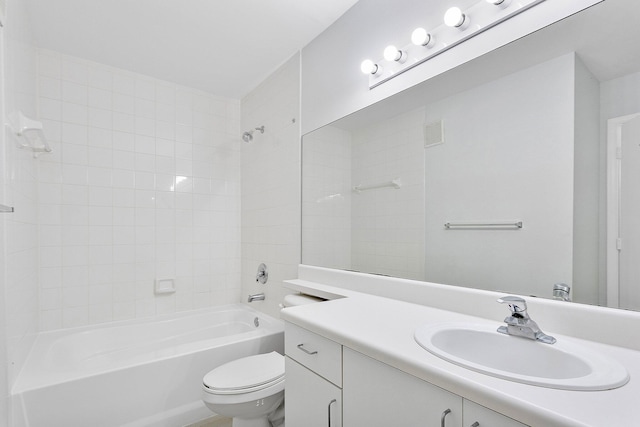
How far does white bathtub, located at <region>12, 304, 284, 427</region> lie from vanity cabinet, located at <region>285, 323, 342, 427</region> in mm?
854

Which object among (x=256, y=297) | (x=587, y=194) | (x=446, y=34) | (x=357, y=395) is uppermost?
(x=446, y=34)

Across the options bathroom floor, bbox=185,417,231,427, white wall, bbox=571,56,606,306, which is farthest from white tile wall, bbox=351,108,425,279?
bathroom floor, bbox=185,417,231,427

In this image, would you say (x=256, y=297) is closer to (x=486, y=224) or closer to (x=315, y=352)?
(x=315, y=352)

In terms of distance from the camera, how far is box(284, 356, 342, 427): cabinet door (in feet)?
3.41

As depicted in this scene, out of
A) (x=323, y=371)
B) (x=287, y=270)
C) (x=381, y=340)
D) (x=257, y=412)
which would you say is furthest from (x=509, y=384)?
(x=287, y=270)

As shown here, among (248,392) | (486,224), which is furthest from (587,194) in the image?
(248,392)

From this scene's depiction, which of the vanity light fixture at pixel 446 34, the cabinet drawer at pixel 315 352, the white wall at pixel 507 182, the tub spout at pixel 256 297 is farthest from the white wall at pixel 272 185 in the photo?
the white wall at pixel 507 182

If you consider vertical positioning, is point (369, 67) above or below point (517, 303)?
above

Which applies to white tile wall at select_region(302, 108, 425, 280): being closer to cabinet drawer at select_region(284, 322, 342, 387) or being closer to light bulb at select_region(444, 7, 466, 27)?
light bulb at select_region(444, 7, 466, 27)

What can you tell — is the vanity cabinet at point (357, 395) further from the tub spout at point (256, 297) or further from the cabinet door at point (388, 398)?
the tub spout at point (256, 297)

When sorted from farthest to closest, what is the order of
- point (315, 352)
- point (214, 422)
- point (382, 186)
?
point (214, 422) < point (382, 186) < point (315, 352)

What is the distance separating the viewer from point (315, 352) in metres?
1.12

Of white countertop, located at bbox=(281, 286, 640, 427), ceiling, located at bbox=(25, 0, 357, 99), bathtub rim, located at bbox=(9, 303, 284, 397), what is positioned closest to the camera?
white countertop, located at bbox=(281, 286, 640, 427)

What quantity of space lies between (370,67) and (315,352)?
Answer: 139 centimetres
